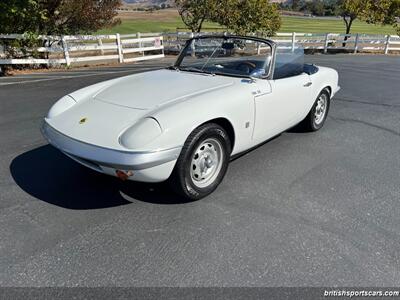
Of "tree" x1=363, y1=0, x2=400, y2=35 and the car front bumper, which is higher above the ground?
"tree" x1=363, y1=0, x2=400, y2=35

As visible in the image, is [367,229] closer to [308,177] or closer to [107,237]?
[308,177]

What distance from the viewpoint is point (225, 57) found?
14.0ft

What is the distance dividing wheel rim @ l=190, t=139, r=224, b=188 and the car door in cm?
56

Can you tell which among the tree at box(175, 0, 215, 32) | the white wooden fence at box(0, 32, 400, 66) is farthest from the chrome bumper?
the tree at box(175, 0, 215, 32)

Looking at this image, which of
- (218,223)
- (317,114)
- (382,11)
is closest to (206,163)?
(218,223)

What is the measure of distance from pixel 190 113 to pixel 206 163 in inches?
22.4

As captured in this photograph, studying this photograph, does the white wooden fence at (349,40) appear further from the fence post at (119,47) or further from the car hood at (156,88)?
the car hood at (156,88)

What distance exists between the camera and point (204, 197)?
Answer: 10.6ft

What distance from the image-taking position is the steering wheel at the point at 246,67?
12.7 feet

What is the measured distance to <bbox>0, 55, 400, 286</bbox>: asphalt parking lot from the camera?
7.57ft

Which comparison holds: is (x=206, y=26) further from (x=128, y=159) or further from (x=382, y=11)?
(x=128, y=159)

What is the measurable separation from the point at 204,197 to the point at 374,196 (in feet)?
5.52

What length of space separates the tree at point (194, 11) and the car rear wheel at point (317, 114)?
14.4 metres

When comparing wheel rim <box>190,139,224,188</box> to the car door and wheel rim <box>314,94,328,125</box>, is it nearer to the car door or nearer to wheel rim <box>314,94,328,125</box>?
the car door
